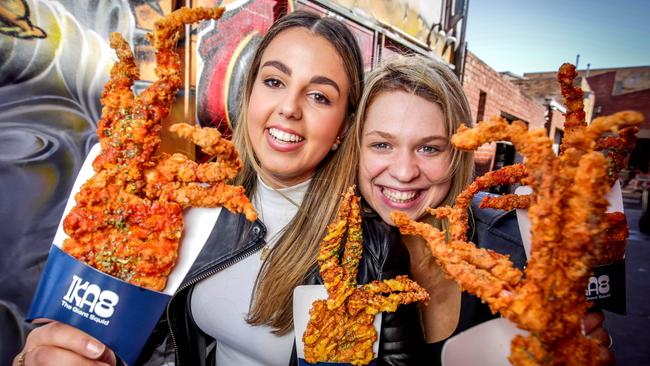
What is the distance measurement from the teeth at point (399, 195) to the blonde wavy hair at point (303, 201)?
0.21 meters

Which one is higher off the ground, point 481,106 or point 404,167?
point 481,106

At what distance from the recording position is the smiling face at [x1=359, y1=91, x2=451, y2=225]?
1548 mm

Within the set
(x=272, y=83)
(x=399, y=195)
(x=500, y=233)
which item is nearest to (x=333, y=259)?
(x=399, y=195)

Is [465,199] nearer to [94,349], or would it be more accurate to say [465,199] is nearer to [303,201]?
[303,201]

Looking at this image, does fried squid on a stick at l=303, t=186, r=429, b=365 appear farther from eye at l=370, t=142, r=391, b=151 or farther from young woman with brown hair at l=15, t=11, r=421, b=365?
eye at l=370, t=142, r=391, b=151

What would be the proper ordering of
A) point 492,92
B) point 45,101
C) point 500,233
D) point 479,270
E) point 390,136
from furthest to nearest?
Result: point 492,92 < point 45,101 < point 500,233 < point 390,136 < point 479,270

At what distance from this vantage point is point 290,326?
1.35 metres

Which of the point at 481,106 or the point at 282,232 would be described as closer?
the point at 282,232

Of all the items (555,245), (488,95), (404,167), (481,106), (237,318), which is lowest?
(237,318)

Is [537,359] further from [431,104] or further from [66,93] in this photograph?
[66,93]

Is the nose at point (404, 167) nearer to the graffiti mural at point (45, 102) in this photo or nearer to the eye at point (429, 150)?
the eye at point (429, 150)

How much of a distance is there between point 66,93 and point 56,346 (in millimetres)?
1979

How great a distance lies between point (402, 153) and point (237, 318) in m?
1.11

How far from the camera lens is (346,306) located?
3.97ft
